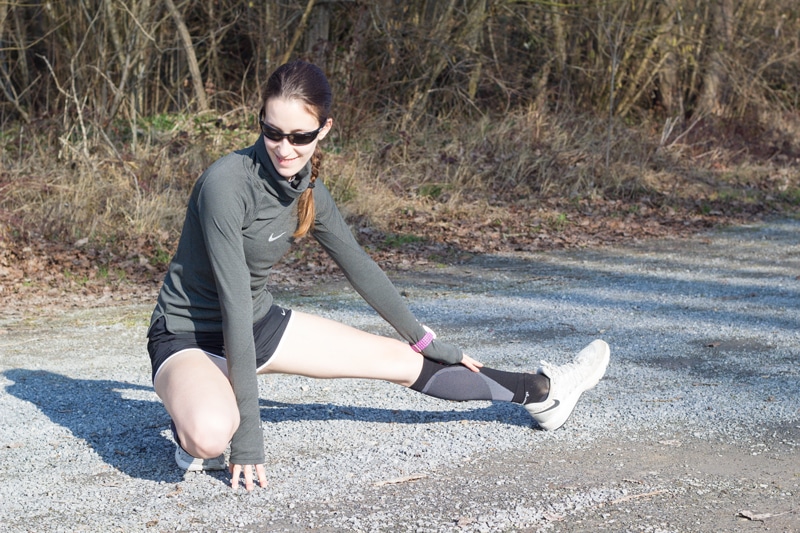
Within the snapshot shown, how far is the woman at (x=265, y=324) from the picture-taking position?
327 cm

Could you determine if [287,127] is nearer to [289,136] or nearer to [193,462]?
[289,136]

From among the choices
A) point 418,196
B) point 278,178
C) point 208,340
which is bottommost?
point 418,196

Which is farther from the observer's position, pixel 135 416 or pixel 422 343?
pixel 135 416

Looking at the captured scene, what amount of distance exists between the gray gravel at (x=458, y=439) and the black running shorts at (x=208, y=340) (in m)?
0.46

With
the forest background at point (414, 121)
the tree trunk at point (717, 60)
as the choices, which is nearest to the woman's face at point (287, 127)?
the forest background at point (414, 121)

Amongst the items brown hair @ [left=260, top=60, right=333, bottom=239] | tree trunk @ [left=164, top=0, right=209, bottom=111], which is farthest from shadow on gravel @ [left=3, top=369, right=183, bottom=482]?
tree trunk @ [left=164, top=0, right=209, bottom=111]

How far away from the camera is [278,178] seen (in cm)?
345

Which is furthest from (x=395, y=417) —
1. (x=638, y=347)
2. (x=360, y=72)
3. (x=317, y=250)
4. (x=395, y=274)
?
(x=360, y=72)

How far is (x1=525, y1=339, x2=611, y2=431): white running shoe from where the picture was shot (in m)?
4.00

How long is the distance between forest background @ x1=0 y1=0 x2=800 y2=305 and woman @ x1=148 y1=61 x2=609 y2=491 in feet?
14.4

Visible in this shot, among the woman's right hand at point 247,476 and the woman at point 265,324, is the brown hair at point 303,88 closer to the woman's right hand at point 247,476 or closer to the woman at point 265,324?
the woman at point 265,324

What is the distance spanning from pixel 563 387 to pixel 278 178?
155cm

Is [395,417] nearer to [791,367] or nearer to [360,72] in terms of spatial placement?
[791,367]

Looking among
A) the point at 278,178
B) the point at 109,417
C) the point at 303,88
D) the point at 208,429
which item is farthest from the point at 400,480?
the point at 109,417
